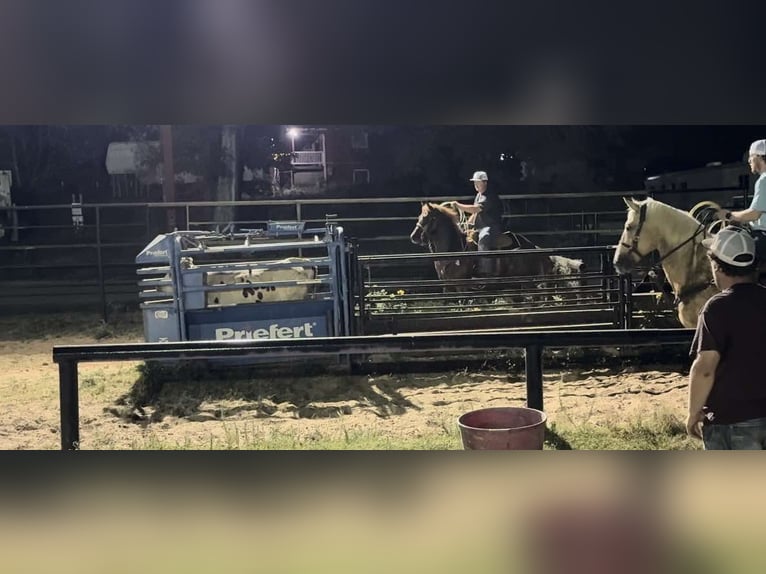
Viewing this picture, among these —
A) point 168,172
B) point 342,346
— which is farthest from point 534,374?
point 168,172

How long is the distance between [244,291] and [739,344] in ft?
9.84

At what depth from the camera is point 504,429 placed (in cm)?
263

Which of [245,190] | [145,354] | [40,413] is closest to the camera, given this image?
[145,354]

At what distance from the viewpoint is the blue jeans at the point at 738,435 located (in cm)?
203

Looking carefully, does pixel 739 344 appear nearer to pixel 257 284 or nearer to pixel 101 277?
pixel 257 284

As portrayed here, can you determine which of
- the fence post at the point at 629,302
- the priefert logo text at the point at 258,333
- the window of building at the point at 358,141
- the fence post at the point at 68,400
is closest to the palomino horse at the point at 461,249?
the fence post at the point at 629,302

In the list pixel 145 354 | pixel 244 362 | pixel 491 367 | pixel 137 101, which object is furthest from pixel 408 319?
pixel 137 101

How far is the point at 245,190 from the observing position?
406 cm

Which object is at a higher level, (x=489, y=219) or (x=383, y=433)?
(x=489, y=219)

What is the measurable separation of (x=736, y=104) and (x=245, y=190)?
8.59ft

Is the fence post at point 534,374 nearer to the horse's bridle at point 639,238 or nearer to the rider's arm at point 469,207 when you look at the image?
the horse's bridle at point 639,238

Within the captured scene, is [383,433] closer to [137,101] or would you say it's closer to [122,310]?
[137,101]

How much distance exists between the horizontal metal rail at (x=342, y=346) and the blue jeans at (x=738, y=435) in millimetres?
603

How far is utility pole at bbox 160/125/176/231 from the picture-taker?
3957 mm
